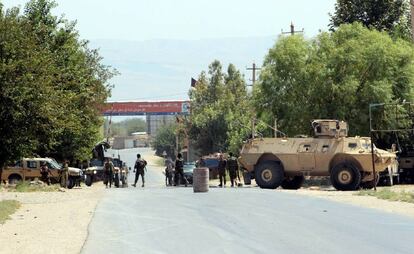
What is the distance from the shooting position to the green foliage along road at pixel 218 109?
77500 millimetres

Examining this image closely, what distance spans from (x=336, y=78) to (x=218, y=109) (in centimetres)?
3882

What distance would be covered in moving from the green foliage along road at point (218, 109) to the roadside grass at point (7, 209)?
50.3 meters

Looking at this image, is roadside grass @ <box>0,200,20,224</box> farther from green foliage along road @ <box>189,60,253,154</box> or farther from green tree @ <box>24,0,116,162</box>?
green foliage along road @ <box>189,60,253,154</box>

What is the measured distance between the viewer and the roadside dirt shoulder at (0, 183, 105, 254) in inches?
547

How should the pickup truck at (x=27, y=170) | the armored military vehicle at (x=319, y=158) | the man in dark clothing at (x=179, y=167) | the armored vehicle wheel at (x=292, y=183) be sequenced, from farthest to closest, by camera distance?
the pickup truck at (x=27, y=170) < the man in dark clothing at (x=179, y=167) < the armored vehicle wheel at (x=292, y=183) < the armored military vehicle at (x=319, y=158)

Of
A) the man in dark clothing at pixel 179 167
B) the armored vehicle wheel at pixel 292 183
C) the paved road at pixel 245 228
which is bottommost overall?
the paved road at pixel 245 228

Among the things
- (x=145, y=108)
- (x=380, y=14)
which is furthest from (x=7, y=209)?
(x=145, y=108)

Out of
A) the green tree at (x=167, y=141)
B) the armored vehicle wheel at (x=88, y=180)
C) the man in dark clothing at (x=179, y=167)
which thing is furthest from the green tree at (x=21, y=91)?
the green tree at (x=167, y=141)

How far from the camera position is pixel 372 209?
67.6 ft

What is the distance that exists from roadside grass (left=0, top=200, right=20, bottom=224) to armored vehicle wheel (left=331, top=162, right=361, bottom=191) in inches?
506

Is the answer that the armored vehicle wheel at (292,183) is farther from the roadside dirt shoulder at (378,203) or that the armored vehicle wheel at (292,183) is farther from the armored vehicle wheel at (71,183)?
the armored vehicle wheel at (71,183)

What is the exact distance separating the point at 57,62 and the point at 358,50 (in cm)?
1502

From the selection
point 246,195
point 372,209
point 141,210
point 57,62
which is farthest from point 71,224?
point 57,62

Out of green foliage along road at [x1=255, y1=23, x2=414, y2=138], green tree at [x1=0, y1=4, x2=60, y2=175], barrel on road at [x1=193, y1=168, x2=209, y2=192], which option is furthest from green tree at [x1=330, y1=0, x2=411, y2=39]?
barrel on road at [x1=193, y1=168, x2=209, y2=192]
